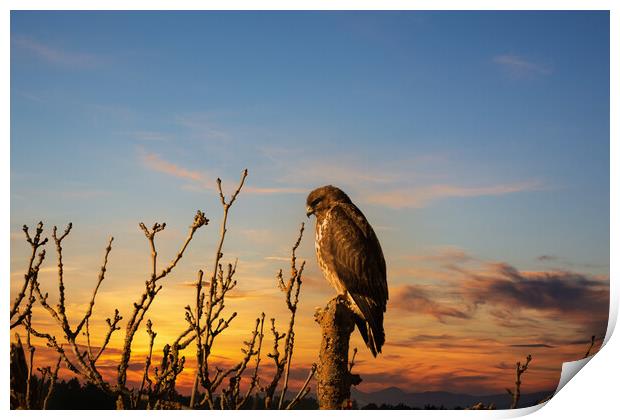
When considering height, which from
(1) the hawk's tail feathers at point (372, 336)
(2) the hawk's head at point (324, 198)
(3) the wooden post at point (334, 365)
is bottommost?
(3) the wooden post at point (334, 365)

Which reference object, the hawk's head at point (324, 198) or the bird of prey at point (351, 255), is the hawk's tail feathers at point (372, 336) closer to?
the bird of prey at point (351, 255)

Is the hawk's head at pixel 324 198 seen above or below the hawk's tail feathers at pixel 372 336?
above

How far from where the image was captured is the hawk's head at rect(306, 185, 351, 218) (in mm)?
4730

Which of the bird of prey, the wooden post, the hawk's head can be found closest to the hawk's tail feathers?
the bird of prey

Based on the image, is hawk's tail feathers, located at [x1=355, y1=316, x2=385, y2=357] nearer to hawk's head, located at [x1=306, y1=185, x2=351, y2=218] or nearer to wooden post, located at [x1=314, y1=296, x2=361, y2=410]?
wooden post, located at [x1=314, y1=296, x2=361, y2=410]

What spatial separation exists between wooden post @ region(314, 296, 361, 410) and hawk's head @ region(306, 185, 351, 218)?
1135 mm

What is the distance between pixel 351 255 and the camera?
450 centimetres

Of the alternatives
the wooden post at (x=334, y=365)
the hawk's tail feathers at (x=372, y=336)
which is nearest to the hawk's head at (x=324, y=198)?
the hawk's tail feathers at (x=372, y=336)

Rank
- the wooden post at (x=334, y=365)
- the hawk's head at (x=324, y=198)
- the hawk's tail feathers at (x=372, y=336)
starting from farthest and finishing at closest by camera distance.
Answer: the hawk's head at (x=324, y=198) → the hawk's tail feathers at (x=372, y=336) → the wooden post at (x=334, y=365)

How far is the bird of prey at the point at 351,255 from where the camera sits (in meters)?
4.33

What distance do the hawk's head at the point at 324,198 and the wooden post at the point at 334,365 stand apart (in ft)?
3.72
